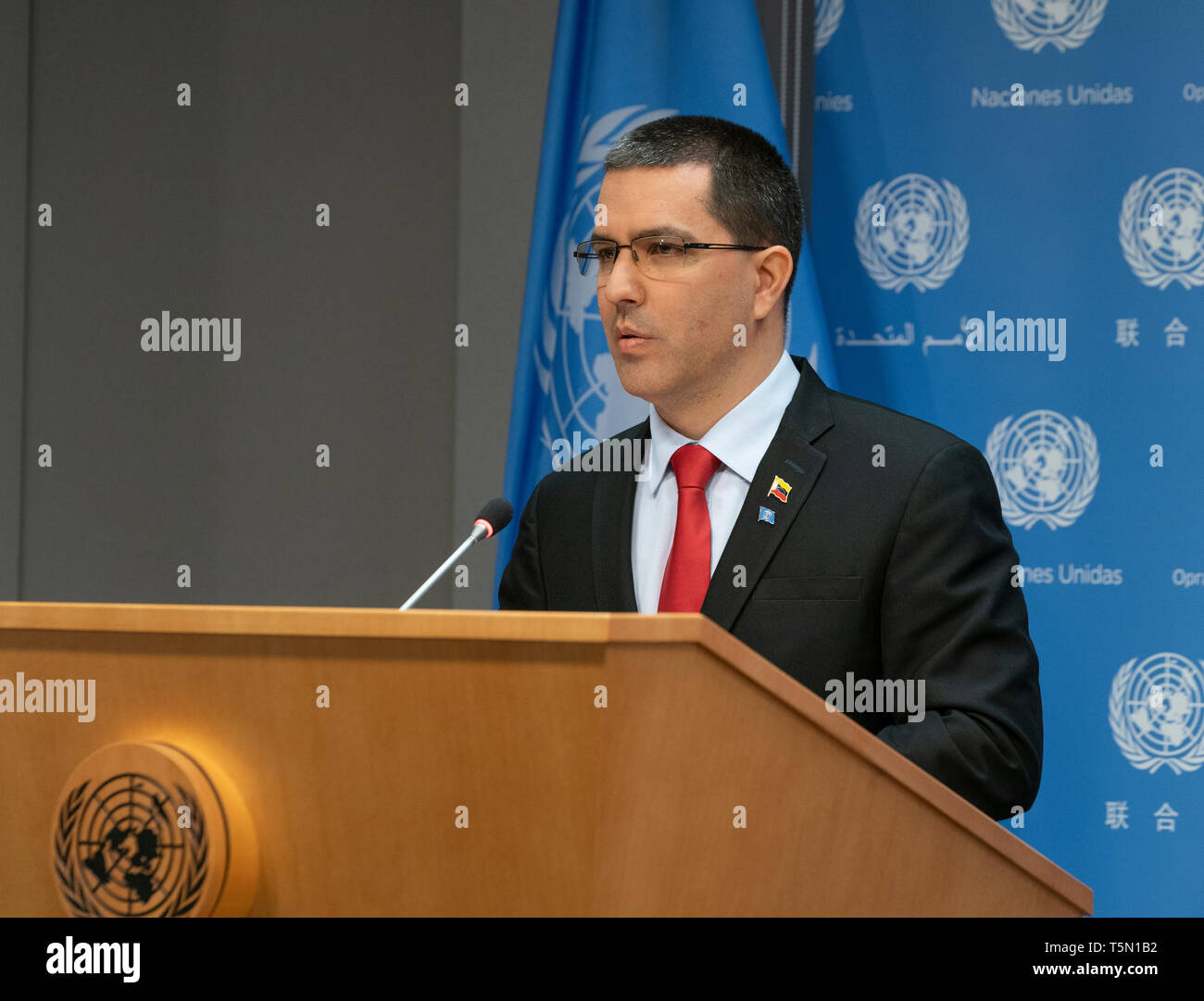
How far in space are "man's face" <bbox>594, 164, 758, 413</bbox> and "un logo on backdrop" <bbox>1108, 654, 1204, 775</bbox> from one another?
157cm

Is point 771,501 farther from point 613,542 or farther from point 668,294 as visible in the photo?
point 668,294

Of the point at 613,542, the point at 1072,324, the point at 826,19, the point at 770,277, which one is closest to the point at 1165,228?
the point at 1072,324

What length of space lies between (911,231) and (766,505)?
1542 mm

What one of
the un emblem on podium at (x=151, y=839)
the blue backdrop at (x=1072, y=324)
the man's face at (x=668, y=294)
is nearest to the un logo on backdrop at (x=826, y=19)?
the blue backdrop at (x=1072, y=324)

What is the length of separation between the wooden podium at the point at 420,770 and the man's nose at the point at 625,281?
1.18 meters

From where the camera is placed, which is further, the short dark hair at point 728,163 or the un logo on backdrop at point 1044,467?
the un logo on backdrop at point 1044,467

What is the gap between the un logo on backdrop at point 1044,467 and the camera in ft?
10.3

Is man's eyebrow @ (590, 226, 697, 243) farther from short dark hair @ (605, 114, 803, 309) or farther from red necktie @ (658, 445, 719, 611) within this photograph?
red necktie @ (658, 445, 719, 611)

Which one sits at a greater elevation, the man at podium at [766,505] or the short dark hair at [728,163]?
the short dark hair at [728,163]

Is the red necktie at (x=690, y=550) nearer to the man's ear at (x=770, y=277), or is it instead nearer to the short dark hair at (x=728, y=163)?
the man's ear at (x=770, y=277)

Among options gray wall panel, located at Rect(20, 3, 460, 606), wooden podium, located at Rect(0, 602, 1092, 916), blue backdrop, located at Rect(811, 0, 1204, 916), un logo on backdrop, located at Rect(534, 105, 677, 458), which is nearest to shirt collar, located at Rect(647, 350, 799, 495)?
un logo on backdrop, located at Rect(534, 105, 677, 458)

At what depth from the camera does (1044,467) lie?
3170mm

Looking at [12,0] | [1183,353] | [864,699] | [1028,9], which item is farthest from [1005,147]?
[12,0]
